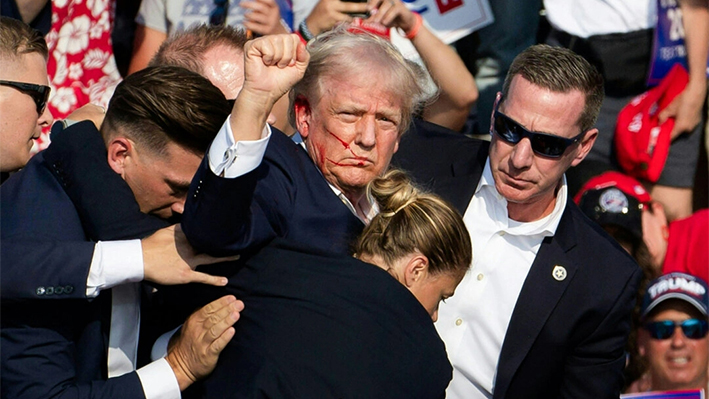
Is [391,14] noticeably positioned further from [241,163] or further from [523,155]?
[241,163]

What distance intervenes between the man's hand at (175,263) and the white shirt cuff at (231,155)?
308 mm

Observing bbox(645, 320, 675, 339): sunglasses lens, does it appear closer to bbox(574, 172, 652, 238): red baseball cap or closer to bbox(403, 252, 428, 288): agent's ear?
bbox(574, 172, 652, 238): red baseball cap

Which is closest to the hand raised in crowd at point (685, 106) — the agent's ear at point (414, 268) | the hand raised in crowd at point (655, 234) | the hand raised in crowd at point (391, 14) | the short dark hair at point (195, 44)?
the hand raised in crowd at point (655, 234)

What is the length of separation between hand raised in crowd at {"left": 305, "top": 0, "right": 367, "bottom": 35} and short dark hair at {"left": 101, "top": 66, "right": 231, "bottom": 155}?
5.06ft

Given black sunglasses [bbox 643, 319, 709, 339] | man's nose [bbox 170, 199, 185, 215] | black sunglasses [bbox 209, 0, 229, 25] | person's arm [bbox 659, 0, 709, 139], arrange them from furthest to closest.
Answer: person's arm [bbox 659, 0, 709, 139] < black sunglasses [bbox 209, 0, 229, 25] < black sunglasses [bbox 643, 319, 709, 339] < man's nose [bbox 170, 199, 185, 215]

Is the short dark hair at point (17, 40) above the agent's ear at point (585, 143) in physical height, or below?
above

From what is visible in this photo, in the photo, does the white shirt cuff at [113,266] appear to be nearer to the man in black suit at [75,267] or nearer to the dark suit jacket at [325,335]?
the man in black suit at [75,267]

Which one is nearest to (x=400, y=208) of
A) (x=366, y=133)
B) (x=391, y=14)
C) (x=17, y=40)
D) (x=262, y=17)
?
(x=366, y=133)

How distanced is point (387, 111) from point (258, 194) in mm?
632

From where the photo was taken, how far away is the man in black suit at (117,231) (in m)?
2.61

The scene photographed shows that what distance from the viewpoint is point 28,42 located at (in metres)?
3.11

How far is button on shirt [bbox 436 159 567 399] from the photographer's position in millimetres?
3641

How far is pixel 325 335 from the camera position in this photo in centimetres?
251

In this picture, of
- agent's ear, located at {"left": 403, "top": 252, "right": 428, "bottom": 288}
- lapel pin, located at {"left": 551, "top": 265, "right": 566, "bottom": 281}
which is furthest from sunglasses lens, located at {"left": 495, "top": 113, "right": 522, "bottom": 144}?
agent's ear, located at {"left": 403, "top": 252, "right": 428, "bottom": 288}
